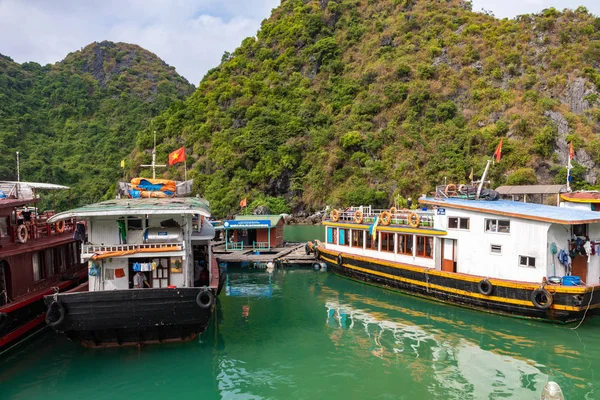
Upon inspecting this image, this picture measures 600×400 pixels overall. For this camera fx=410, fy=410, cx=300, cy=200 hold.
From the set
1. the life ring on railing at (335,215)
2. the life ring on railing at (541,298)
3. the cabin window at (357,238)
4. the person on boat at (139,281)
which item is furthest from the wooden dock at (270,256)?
the life ring on railing at (541,298)

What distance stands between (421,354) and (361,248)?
10.5 metres

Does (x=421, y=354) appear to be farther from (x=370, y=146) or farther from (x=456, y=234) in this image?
(x=370, y=146)

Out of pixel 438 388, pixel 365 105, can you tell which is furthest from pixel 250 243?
pixel 365 105

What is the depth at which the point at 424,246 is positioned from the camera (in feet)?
63.3

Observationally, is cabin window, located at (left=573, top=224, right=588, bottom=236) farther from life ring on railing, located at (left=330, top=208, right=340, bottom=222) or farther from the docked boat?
the docked boat

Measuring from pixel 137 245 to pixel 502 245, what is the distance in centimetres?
1338

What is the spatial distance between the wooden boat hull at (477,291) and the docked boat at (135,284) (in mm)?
10057

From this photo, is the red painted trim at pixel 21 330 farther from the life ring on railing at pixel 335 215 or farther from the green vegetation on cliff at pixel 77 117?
the green vegetation on cliff at pixel 77 117

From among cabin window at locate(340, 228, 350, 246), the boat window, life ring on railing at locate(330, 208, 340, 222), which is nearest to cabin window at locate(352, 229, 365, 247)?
cabin window at locate(340, 228, 350, 246)

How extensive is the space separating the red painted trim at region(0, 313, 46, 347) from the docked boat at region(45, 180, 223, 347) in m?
2.17

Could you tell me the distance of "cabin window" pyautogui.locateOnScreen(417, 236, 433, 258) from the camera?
1906cm

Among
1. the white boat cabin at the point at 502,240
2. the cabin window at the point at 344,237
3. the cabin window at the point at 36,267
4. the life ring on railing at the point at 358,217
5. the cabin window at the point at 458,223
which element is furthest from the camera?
the cabin window at the point at 344,237

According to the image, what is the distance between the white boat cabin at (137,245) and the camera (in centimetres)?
1258

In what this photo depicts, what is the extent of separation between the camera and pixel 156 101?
92812mm
